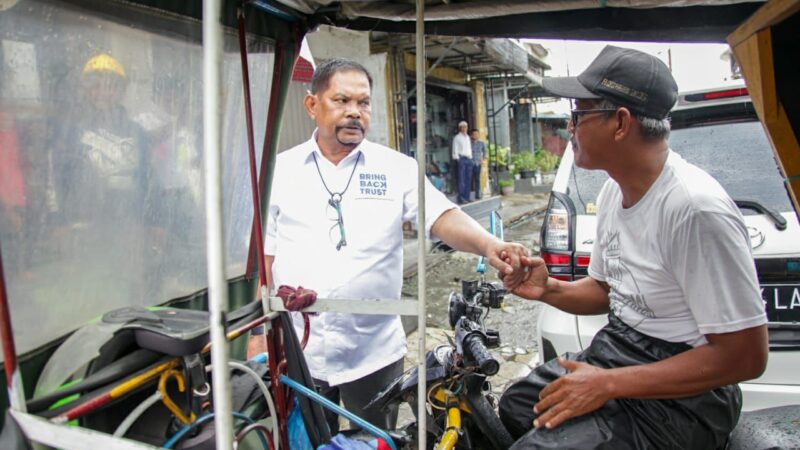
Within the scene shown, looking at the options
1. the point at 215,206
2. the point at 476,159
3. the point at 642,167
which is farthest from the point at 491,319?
the point at 476,159

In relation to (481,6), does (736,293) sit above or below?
below

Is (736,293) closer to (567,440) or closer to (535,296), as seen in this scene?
(567,440)

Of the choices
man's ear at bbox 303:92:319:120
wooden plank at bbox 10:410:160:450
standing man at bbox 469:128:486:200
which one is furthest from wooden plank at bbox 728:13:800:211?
standing man at bbox 469:128:486:200

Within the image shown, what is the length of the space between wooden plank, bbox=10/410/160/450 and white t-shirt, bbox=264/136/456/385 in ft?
3.68

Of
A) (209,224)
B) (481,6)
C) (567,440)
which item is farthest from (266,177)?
(567,440)

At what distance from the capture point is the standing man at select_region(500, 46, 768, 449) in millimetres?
1462

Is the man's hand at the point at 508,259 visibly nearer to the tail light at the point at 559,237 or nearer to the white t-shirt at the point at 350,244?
the white t-shirt at the point at 350,244

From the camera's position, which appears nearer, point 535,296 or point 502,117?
point 535,296

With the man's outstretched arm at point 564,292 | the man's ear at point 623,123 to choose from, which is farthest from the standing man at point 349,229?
the man's ear at point 623,123

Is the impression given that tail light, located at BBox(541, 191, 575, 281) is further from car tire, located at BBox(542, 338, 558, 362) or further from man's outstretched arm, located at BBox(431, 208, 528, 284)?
man's outstretched arm, located at BBox(431, 208, 528, 284)

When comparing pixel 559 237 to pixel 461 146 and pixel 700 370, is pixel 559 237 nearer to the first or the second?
pixel 700 370

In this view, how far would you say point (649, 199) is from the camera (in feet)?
5.49

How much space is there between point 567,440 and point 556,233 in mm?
1779

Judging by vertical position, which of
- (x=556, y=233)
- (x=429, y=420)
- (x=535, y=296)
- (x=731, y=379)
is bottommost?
(x=429, y=420)
